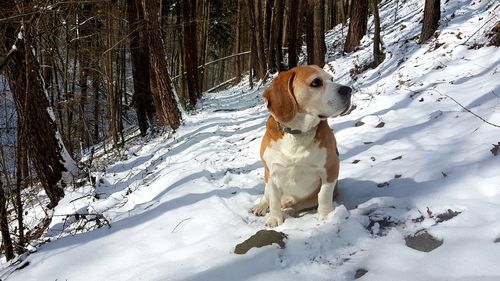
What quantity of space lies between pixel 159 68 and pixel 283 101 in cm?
831

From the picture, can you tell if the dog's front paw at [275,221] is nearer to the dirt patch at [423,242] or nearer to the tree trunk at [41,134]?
the dirt patch at [423,242]

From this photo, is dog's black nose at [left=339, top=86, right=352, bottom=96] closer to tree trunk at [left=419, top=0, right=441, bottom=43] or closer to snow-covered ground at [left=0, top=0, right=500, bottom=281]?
snow-covered ground at [left=0, top=0, right=500, bottom=281]

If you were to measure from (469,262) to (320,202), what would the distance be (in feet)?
4.26

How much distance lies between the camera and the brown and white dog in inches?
123

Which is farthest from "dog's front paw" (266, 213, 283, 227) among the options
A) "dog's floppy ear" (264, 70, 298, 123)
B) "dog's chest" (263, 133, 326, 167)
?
"dog's floppy ear" (264, 70, 298, 123)

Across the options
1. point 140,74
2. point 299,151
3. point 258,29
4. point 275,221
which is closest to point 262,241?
point 275,221

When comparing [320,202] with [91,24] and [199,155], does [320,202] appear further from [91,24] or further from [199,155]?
[91,24]

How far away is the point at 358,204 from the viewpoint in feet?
11.7

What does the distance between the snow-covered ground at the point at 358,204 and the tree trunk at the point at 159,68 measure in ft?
10.0

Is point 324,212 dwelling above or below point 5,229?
above

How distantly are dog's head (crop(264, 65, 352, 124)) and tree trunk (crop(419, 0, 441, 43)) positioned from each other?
7.51 meters

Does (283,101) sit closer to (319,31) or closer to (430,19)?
(430,19)

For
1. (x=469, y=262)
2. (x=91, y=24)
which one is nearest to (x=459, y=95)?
(x=469, y=262)

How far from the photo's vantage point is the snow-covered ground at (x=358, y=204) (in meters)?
2.64
